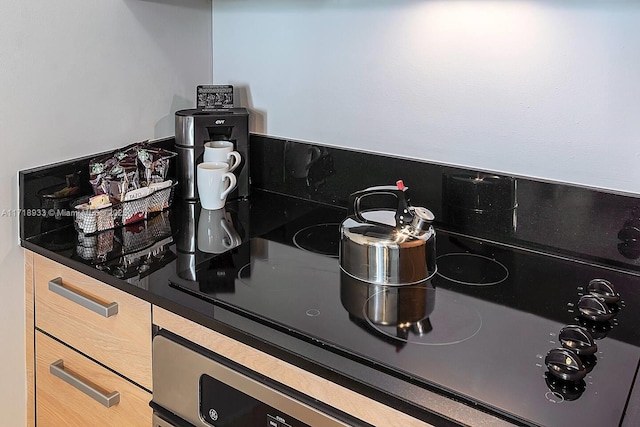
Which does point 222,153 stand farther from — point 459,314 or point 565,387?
point 565,387

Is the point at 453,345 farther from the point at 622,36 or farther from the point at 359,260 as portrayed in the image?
the point at 622,36

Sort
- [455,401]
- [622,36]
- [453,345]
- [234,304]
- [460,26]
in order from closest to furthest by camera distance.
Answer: [455,401] → [453,345] → [234,304] → [622,36] → [460,26]

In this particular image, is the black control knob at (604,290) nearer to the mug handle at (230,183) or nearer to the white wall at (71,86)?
the mug handle at (230,183)

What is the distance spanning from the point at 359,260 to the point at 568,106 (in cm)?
55

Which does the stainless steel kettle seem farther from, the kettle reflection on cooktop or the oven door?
the oven door

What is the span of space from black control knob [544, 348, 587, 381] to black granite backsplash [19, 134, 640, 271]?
18.7 inches

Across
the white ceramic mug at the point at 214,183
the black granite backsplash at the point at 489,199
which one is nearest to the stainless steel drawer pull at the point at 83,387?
the white ceramic mug at the point at 214,183

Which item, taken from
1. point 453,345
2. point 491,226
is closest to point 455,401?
point 453,345

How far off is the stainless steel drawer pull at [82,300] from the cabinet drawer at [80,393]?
5.4 inches

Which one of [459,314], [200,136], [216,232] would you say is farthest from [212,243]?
[459,314]

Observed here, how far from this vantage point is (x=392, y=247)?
50.7 inches

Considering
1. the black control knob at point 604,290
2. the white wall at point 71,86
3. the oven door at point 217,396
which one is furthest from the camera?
the white wall at point 71,86

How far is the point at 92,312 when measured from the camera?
142cm

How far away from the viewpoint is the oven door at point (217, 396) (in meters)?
1.10
